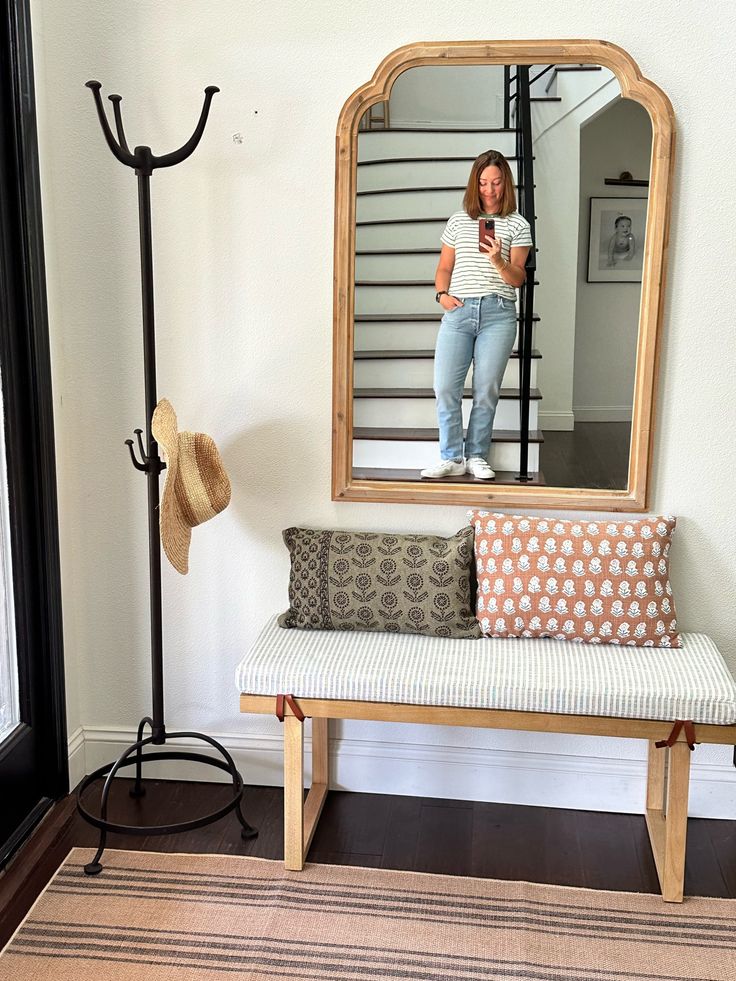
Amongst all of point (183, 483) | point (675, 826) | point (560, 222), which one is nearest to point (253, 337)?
point (183, 483)

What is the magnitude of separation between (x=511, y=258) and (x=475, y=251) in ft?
0.30

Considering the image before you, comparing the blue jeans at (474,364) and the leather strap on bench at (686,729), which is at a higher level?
the blue jeans at (474,364)

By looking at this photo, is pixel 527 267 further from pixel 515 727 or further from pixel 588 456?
pixel 515 727

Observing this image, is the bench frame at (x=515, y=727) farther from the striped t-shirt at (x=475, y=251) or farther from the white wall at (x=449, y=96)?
the white wall at (x=449, y=96)

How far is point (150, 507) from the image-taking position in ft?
8.23

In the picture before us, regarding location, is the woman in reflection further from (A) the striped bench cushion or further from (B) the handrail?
(A) the striped bench cushion

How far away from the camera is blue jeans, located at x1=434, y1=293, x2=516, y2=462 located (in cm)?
252

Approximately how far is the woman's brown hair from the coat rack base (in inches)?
60.3

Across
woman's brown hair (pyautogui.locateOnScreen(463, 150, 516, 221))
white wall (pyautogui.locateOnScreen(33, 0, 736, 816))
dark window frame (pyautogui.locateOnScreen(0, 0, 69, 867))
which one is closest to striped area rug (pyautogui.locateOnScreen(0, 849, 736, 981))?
dark window frame (pyautogui.locateOnScreen(0, 0, 69, 867))

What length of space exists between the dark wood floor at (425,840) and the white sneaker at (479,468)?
3.00 feet

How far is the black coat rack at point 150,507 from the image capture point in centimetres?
233

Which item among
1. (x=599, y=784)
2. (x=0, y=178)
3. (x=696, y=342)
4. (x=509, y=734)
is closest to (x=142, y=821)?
(x=509, y=734)

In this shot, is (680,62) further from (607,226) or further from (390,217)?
(390,217)

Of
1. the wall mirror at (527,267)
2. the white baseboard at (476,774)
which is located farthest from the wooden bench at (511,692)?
the wall mirror at (527,267)
